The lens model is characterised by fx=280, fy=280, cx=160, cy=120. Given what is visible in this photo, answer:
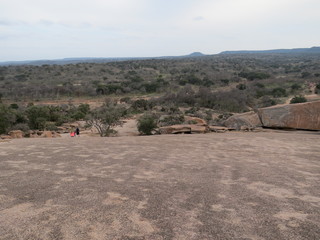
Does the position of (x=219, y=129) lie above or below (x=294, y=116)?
below

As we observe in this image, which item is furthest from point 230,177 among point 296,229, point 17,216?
point 17,216

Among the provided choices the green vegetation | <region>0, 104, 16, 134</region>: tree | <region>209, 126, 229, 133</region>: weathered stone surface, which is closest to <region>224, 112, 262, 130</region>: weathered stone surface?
<region>209, 126, 229, 133</region>: weathered stone surface

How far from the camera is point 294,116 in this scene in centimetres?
Result: 1309

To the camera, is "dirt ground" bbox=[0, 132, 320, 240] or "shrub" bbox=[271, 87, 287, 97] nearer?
"dirt ground" bbox=[0, 132, 320, 240]

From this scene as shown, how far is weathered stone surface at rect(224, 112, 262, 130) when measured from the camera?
1412cm

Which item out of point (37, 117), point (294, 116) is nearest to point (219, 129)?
point (294, 116)

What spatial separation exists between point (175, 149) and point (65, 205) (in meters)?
4.67

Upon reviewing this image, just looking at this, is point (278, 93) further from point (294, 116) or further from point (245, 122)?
point (294, 116)

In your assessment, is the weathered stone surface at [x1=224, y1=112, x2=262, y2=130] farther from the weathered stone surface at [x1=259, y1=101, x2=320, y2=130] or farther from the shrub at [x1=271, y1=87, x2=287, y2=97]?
the shrub at [x1=271, y1=87, x2=287, y2=97]

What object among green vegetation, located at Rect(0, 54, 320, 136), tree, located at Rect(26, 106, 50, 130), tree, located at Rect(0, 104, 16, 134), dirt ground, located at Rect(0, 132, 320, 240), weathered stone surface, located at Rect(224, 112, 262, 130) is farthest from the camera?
tree, located at Rect(26, 106, 50, 130)

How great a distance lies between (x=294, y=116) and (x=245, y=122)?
2267 millimetres

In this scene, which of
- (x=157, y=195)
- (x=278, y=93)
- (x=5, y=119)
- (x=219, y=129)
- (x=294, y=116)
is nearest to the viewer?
(x=157, y=195)

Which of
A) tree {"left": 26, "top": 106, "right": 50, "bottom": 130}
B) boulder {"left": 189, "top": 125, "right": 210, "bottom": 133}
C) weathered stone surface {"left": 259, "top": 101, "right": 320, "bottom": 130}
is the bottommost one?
tree {"left": 26, "top": 106, "right": 50, "bottom": 130}

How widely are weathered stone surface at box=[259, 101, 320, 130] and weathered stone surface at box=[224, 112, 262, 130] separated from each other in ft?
1.16
